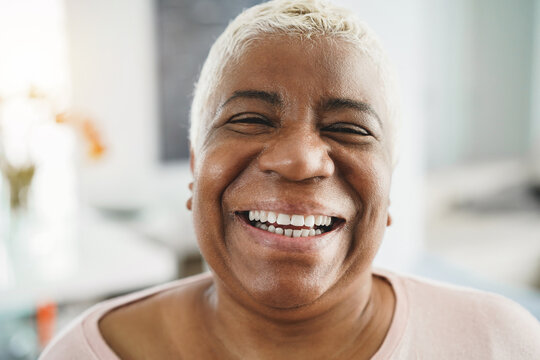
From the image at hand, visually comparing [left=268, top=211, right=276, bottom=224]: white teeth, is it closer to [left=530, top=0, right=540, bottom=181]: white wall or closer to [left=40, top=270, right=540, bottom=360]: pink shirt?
[left=40, top=270, right=540, bottom=360]: pink shirt

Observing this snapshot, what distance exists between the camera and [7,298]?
5.79 feet

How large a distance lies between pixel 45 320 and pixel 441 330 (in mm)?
1594

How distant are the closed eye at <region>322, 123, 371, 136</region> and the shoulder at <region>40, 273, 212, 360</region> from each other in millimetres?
415

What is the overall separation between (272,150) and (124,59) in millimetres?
3078

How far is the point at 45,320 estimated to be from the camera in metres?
1.93

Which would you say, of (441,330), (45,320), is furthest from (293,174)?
(45,320)

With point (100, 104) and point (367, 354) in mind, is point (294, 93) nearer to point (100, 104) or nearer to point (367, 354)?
point (367, 354)

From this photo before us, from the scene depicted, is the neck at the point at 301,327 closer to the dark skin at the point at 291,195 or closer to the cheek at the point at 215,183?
the dark skin at the point at 291,195

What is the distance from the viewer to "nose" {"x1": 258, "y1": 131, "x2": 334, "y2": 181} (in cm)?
71

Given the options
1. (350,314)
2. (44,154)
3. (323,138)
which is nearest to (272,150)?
(323,138)

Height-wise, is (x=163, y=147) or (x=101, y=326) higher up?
(x=101, y=326)

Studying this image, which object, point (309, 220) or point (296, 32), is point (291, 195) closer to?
point (309, 220)

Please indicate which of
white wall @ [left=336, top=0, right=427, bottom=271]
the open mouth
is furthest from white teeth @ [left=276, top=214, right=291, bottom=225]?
white wall @ [left=336, top=0, right=427, bottom=271]

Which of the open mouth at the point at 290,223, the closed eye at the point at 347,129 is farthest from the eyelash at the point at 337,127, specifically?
the open mouth at the point at 290,223
